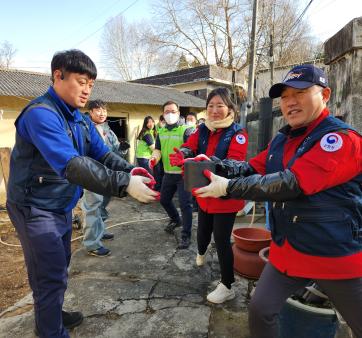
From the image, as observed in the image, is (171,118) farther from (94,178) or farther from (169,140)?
(94,178)

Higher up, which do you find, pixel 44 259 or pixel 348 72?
pixel 348 72

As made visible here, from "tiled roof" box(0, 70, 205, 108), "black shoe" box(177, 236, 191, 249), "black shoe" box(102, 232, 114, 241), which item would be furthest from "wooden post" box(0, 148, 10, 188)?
"black shoe" box(177, 236, 191, 249)

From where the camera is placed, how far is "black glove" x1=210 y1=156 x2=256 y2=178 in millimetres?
2131

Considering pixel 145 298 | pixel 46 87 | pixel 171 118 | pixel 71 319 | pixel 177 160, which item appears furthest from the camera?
pixel 46 87

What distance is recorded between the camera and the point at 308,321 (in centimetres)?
195

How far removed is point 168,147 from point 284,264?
3272mm

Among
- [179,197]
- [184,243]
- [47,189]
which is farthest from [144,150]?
[47,189]

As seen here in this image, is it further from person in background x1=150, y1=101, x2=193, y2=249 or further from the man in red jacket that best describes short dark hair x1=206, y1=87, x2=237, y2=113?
person in background x1=150, y1=101, x2=193, y2=249

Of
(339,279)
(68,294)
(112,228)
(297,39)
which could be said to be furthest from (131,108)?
(297,39)

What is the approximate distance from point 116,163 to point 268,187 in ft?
4.31

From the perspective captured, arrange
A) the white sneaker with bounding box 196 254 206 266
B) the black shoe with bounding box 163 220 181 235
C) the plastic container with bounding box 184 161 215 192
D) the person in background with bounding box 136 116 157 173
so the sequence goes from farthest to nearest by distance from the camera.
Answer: the person in background with bounding box 136 116 157 173 < the black shoe with bounding box 163 220 181 235 < the white sneaker with bounding box 196 254 206 266 < the plastic container with bounding box 184 161 215 192

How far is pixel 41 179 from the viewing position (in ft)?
6.61

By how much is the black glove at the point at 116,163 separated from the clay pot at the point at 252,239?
49.4 inches

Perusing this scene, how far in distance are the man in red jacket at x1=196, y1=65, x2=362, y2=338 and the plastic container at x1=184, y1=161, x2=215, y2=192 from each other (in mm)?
61
